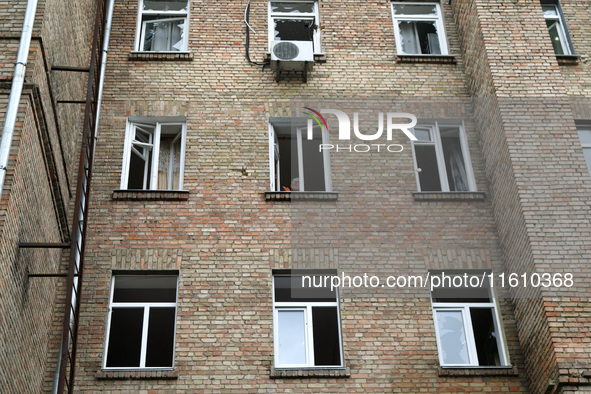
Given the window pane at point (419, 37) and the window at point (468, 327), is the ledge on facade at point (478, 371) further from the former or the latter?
the window pane at point (419, 37)

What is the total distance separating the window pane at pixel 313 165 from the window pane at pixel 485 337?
317cm

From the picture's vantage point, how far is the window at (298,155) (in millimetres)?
13508

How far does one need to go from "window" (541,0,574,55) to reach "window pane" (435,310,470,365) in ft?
18.7

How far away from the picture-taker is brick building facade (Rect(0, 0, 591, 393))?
11227mm

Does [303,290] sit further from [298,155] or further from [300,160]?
[298,155]

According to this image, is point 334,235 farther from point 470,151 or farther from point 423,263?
point 470,151

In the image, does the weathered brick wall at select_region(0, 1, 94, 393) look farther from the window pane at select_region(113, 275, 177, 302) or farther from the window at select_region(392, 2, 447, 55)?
the window at select_region(392, 2, 447, 55)

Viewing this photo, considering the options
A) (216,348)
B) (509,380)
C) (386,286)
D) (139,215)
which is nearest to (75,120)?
(139,215)

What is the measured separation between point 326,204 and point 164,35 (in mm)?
4905

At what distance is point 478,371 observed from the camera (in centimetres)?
1132

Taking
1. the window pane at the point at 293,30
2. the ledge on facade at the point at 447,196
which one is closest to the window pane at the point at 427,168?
the ledge on facade at the point at 447,196

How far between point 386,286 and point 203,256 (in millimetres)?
2717

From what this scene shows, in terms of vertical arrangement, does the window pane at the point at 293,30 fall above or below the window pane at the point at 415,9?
below

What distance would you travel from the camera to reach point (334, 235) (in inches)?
495
